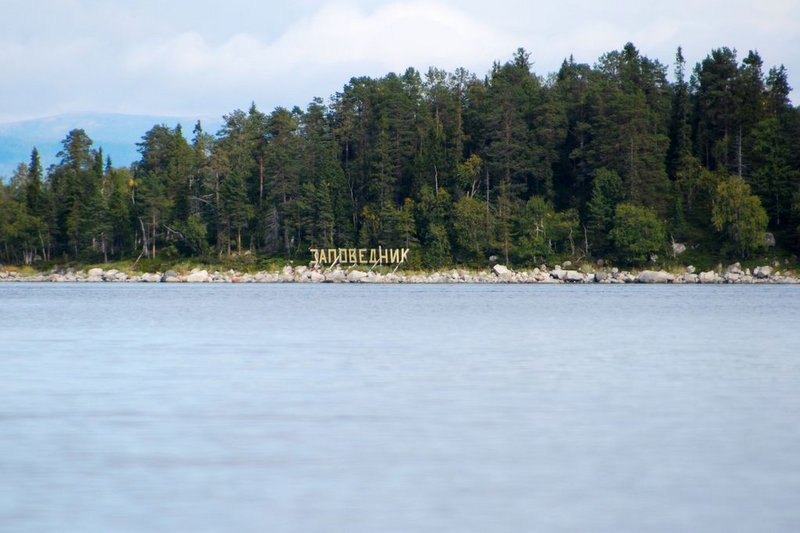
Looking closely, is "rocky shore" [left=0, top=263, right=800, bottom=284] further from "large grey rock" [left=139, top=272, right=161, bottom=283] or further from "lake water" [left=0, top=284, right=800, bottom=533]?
"lake water" [left=0, top=284, right=800, bottom=533]

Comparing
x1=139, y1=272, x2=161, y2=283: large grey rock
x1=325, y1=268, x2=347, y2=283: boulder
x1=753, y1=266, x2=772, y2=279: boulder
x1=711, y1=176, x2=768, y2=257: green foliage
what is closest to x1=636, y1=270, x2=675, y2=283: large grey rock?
x1=711, y1=176, x2=768, y2=257: green foliage

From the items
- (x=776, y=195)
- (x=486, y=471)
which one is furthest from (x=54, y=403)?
(x=776, y=195)

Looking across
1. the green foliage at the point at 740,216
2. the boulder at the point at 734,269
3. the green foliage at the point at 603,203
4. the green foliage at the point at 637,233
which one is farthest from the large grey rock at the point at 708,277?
the green foliage at the point at 603,203

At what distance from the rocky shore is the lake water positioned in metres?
55.1

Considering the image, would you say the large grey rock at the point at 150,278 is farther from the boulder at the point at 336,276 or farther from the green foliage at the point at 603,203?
the green foliage at the point at 603,203

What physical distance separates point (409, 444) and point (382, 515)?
124 inches

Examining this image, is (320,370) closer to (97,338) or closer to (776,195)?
(97,338)

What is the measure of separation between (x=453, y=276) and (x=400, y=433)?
75.2 metres

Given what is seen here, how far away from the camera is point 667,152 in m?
96.9

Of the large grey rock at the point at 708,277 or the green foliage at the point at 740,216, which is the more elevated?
the green foliage at the point at 740,216

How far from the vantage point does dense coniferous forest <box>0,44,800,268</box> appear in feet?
282

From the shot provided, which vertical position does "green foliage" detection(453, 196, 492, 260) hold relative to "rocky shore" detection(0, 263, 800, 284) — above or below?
above

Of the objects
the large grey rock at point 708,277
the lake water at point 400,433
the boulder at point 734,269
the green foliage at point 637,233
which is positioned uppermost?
the green foliage at point 637,233

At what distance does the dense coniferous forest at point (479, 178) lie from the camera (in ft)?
282
